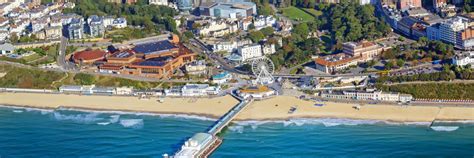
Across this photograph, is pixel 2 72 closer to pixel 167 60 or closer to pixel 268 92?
pixel 167 60

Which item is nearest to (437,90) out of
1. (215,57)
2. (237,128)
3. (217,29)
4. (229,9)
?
(237,128)

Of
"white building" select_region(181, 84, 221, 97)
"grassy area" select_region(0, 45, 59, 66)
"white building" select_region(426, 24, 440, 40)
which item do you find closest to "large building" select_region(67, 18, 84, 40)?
"grassy area" select_region(0, 45, 59, 66)

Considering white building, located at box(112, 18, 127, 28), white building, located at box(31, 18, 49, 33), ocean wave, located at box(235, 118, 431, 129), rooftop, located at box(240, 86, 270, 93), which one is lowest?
ocean wave, located at box(235, 118, 431, 129)

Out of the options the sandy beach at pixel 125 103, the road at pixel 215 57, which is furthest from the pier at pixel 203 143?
the road at pixel 215 57

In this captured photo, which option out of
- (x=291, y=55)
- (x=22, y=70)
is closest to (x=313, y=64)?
(x=291, y=55)

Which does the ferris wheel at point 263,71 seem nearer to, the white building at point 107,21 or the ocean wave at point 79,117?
the ocean wave at point 79,117

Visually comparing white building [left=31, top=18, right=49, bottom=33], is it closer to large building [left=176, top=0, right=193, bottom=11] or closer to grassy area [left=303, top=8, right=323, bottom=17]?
large building [left=176, top=0, right=193, bottom=11]
